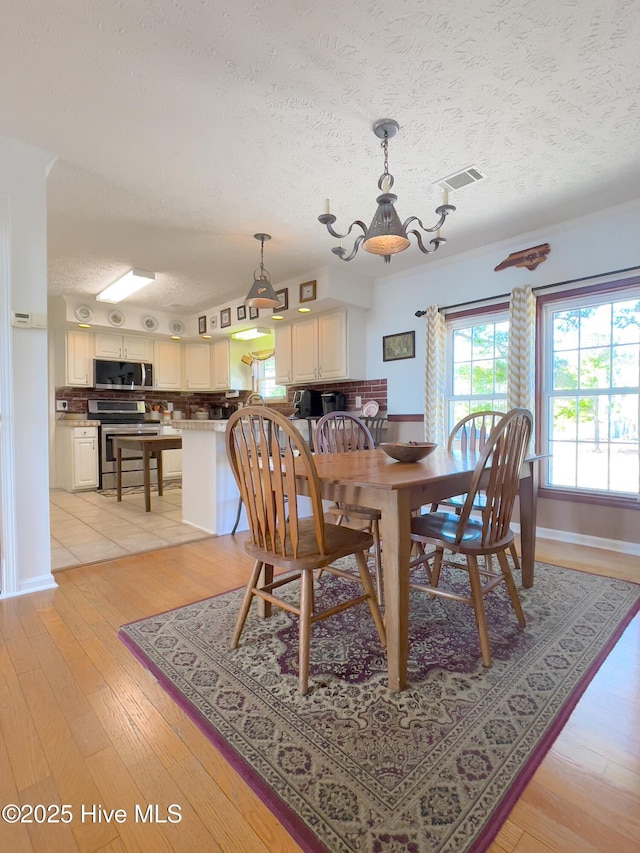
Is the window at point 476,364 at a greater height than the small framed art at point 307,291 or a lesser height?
lesser

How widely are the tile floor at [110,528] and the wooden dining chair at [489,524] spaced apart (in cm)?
214

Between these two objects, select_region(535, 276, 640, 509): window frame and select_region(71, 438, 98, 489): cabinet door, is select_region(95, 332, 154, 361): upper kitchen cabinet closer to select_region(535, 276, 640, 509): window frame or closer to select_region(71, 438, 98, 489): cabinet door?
select_region(71, 438, 98, 489): cabinet door

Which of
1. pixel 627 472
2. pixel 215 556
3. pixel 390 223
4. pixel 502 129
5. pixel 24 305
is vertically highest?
pixel 502 129

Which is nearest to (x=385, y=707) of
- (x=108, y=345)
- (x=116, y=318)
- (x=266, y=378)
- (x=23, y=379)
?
(x=23, y=379)

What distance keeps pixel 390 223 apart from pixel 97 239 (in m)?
2.74

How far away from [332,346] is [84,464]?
3668mm

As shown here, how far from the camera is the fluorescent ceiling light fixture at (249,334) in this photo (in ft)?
18.3

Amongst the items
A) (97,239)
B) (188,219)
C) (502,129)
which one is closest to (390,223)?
(502,129)

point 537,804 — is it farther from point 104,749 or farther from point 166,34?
point 166,34

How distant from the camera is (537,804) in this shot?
1.04 metres

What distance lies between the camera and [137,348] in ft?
20.1

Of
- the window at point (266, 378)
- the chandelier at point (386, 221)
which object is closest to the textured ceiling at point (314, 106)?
the chandelier at point (386, 221)

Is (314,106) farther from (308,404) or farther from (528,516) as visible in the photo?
(308,404)

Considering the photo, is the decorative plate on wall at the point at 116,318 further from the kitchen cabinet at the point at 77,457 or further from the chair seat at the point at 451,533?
the chair seat at the point at 451,533
